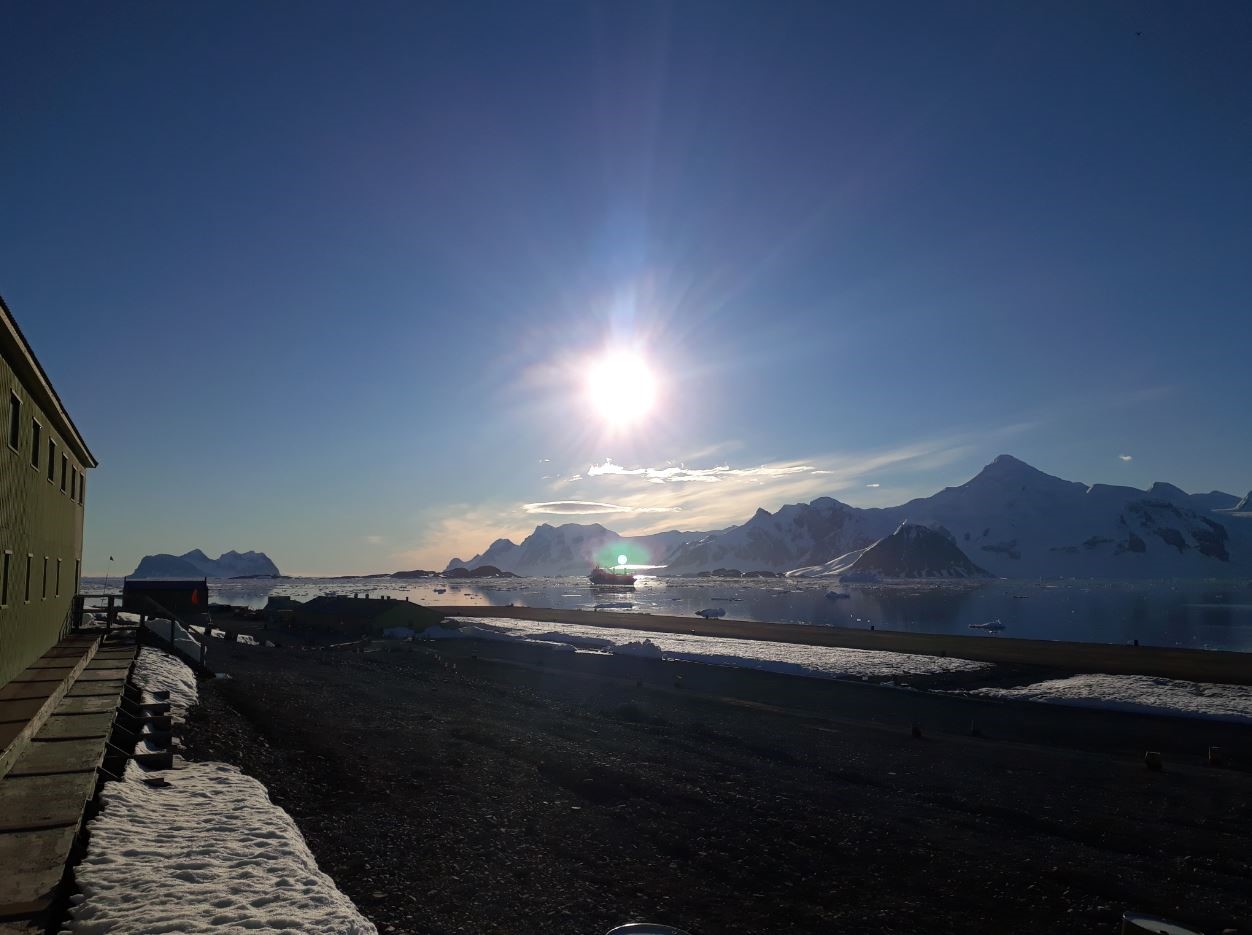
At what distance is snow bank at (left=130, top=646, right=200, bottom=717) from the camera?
66.6 feet

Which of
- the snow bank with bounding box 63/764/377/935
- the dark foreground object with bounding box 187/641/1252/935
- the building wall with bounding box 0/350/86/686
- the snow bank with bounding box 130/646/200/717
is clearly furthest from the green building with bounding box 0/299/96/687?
the snow bank with bounding box 63/764/377/935

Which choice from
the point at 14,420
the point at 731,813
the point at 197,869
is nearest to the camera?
the point at 197,869

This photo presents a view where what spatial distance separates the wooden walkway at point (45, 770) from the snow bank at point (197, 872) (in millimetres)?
536

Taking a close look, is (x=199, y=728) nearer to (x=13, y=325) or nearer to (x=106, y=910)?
(x=13, y=325)

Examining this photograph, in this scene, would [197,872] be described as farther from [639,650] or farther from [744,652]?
[744,652]

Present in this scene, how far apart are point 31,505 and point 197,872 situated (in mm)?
13408

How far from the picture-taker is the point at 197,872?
888cm

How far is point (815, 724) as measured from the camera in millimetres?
27047

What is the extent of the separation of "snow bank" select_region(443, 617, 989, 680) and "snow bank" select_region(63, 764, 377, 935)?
35942 millimetres

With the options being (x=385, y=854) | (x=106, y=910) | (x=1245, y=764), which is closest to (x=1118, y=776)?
(x=1245, y=764)

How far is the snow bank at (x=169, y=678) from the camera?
20312 mm

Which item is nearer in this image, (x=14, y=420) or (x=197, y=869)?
(x=197, y=869)

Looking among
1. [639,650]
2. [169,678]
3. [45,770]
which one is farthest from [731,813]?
[639,650]

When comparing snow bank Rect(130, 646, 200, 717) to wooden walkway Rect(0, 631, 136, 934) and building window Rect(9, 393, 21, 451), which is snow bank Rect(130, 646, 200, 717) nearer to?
wooden walkway Rect(0, 631, 136, 934)
